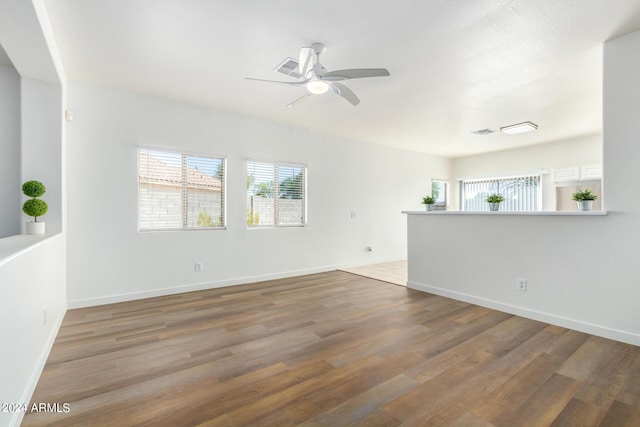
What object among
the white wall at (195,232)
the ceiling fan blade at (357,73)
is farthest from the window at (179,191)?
the ceiling fan blade at (357,73)

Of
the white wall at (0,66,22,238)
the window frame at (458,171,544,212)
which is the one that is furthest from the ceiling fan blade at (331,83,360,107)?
the window frame at (458,171,544,212)

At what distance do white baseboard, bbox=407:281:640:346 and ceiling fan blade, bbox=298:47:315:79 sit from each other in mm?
3220

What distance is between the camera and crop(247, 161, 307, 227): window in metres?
4.83

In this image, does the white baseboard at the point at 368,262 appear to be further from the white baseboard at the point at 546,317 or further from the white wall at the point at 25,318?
the white wall at the point at 25,318

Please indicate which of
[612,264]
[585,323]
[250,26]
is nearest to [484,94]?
[612,264]

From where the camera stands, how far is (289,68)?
3.09 m

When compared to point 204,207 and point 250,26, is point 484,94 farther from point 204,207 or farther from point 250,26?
point 204,207

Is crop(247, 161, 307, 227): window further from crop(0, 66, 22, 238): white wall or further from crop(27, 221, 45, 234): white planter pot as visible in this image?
crop(0, 66, 22, 238): white wall

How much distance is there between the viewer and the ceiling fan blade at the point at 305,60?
8.81ft

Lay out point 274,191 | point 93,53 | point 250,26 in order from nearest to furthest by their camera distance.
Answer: point 250,26 → point 93,53 → point 274,191

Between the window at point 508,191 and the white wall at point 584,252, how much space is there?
3.87m

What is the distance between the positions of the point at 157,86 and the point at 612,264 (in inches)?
199

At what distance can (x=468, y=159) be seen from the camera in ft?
25.9

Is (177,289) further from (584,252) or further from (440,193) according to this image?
(440,193)
